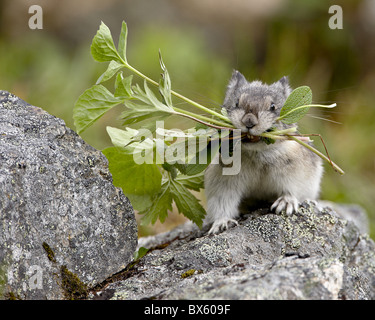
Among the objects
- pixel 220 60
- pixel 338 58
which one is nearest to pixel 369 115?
pixel 338 58

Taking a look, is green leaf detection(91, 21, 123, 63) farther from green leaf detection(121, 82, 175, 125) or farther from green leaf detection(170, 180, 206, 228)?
green leaf detection(170, 180, 206, 228)

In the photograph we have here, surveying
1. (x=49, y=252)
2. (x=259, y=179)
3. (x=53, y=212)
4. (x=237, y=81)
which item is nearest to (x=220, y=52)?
(x=237, y=81)

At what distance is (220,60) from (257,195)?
7.20m

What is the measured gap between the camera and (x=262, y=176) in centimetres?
546

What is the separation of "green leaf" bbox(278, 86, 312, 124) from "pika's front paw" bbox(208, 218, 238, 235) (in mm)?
1257

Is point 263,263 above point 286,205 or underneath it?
underneath

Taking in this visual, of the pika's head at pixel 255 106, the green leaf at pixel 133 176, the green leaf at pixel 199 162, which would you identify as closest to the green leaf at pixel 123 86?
the green leaf at pixel 133 176

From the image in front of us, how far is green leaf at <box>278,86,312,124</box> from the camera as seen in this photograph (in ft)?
14.5

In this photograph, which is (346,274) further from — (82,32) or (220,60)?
(82,32)

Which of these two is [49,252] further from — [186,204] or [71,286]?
[186,204]

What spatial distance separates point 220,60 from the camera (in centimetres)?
1240

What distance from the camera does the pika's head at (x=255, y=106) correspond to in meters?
4.56

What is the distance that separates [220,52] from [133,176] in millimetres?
9405

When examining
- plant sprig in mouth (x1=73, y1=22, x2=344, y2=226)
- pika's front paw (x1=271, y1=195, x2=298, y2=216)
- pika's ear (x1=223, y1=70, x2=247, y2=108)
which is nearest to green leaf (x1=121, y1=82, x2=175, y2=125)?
plant sprig in mouth (x1=73, y1=22, x2=344, y2=226)
